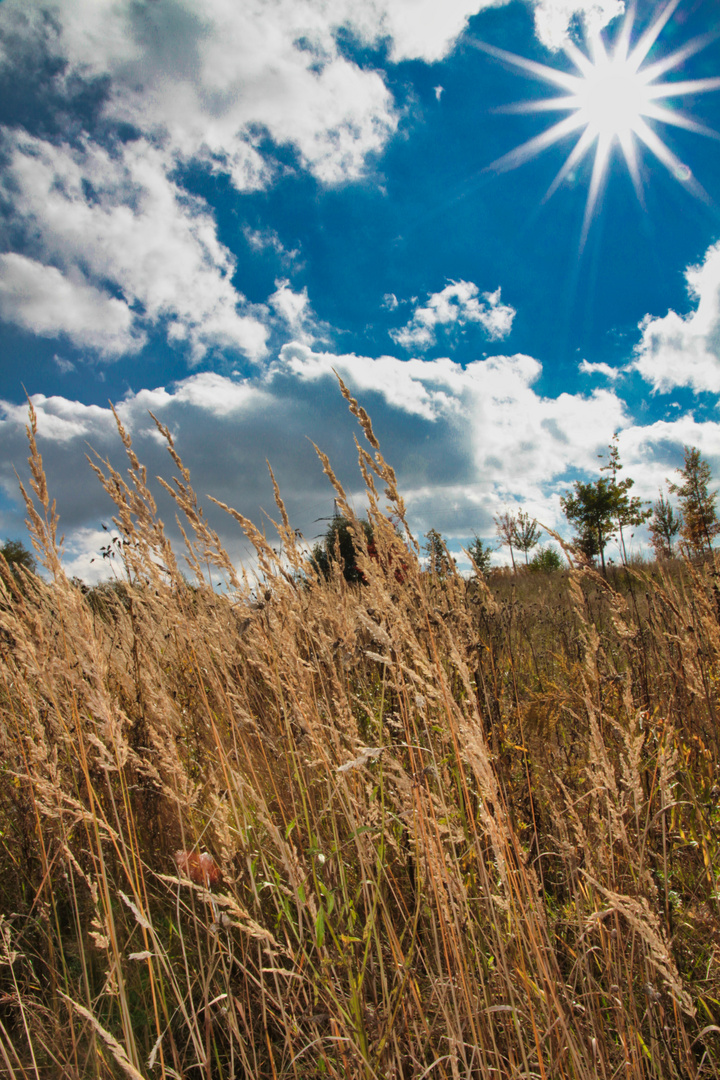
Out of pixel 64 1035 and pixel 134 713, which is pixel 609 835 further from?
pixel 134 713

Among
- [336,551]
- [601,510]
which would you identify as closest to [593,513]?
[601,510]

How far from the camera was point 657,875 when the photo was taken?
1.55 m

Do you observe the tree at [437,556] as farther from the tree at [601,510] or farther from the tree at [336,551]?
the tree at [601,510]

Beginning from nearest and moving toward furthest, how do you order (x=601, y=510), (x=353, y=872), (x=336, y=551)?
(x=353, y=872), (x=336, y=551), (x=601, y=510)

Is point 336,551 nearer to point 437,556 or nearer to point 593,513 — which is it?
point 437,556

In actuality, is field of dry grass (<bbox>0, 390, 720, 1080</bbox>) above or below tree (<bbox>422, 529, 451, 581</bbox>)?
below

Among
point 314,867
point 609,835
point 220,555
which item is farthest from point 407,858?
point 220,555

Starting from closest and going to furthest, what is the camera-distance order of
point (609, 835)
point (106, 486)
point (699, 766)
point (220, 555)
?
point (609, 835) < point (106, 486) < point (220, 555) < point (699, 766)

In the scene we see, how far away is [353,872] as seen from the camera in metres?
1.61

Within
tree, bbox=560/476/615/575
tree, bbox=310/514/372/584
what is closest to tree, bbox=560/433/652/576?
tree, bbox=560/476/615/575

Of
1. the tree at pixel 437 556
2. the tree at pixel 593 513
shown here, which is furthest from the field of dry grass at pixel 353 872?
the tree at pixel 593 513

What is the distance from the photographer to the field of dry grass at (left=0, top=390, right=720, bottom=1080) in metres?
1.12

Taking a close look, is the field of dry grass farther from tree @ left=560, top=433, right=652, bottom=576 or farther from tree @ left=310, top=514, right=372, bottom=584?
tree @ left=560, top=433, right=652, bottom=576

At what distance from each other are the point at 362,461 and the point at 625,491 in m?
26.3
